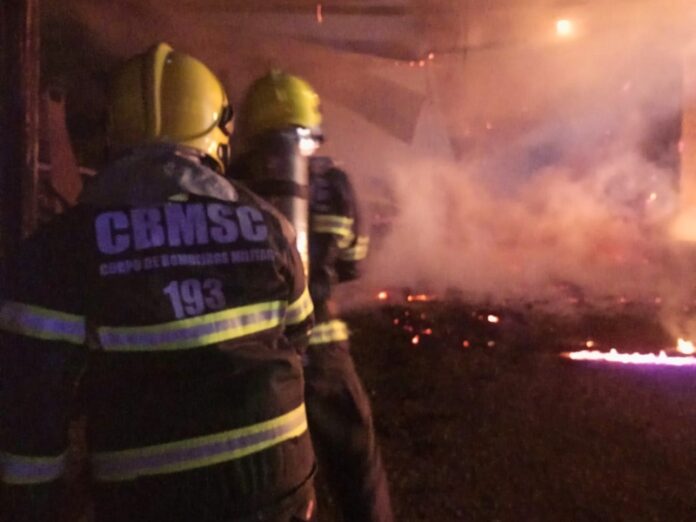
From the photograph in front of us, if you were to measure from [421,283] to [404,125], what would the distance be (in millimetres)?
2214

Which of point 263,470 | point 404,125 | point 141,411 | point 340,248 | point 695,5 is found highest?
point 695,5

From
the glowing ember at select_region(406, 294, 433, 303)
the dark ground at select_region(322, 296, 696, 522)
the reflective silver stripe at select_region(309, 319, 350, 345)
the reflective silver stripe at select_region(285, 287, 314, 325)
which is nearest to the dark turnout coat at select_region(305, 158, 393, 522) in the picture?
the reflective silver stripe at select_region(309, 319, 350, 345)

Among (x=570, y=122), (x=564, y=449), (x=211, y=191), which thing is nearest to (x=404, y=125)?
(x=570, y=122)

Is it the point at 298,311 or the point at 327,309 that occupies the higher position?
the point at 298,311

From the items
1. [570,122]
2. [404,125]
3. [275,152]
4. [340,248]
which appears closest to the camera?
[275,152]

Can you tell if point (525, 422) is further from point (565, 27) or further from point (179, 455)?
point (565, 27)

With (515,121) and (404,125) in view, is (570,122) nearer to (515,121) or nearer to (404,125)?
(515,121)

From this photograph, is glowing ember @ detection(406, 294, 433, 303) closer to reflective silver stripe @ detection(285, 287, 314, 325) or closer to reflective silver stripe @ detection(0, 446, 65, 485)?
reflective silver stripe @ detection(285, 287, 314, 325)

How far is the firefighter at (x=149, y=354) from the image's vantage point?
181cm

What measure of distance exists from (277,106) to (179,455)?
5.96 feet

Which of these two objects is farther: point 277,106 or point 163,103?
point 277,106

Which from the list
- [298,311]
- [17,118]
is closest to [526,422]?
[298,311]

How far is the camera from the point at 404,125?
9.38 metres

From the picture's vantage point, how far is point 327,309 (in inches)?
132
